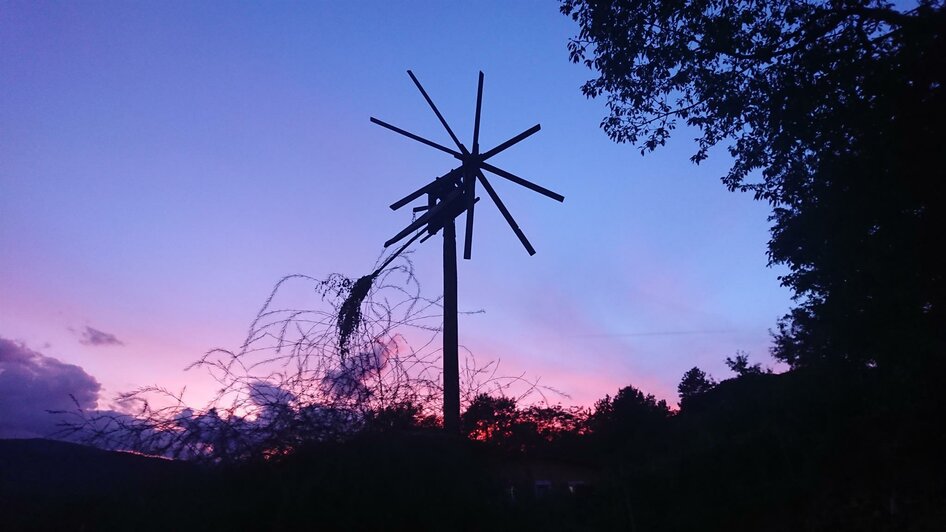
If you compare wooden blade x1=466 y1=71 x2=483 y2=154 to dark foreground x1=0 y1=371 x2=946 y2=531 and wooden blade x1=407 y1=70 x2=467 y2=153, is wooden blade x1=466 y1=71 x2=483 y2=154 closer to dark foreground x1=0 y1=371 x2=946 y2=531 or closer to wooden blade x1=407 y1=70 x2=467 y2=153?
wooden blade x1=407 y1=70 x2=467 y2=153

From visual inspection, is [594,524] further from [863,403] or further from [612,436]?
[863,403]

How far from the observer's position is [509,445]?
21.2ft

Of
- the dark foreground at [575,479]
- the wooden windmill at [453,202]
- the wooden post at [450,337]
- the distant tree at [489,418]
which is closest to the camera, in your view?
the dark foreground at [575,479]

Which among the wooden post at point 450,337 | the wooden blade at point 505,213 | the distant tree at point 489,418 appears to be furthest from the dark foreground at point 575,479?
the wooden blade at point 505,213

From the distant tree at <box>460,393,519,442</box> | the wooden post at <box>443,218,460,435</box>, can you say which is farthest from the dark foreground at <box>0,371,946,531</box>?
the wooden post at <box>443,218,460,435</box>

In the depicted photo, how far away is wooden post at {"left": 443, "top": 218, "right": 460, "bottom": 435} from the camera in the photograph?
24.6 feet

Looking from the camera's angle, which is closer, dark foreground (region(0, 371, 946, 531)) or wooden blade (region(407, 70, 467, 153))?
dark foreground (region(0, 371, 946, 531))

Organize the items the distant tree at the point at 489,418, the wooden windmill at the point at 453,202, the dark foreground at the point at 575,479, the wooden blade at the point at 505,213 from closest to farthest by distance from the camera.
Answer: the dark foreground at the point at 575,479 < the distant tree at the point at 489,418 < the wooden windmill at the point at 453,202 < the wooden blade at the point at 505,213

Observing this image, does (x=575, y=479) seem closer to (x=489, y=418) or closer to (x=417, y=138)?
(x=489, y=418)

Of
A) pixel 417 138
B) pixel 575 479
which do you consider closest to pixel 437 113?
pixel 417 138

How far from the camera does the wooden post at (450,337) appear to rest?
7.49m

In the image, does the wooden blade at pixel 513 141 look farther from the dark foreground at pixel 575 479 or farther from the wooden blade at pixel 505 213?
the dark foreground at pixel 575 479

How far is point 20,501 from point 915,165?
12.7 meters

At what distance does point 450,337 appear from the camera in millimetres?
10547
